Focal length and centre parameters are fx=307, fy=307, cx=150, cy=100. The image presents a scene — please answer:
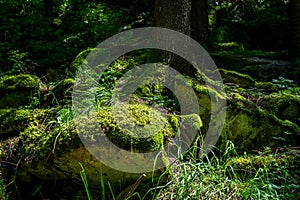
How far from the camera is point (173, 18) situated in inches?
164

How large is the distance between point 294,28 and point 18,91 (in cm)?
498

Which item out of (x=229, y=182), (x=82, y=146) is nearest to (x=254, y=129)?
(x=229, y=182)

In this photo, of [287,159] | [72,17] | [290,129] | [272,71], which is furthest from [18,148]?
[72,17]

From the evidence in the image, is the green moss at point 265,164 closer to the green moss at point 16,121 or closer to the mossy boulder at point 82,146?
the mossy boulder at point 82,146

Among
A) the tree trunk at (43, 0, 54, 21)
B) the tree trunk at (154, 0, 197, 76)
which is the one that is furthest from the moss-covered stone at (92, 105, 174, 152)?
the tree trunk at (43, 0, 54, 21)

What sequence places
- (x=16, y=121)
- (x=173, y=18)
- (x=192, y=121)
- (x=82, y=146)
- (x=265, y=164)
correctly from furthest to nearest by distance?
(x=173, y=18), (x=16, y=121), (x=192, y=121), (x=265, y=164), (x=82, y=146)

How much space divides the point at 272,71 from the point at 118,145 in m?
3.81

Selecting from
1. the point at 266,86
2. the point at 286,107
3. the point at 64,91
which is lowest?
the point at 286,107

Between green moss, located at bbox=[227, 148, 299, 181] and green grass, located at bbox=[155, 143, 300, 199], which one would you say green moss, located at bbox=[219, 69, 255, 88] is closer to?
green moss, located at bbox=[227, 148, 299, 181]

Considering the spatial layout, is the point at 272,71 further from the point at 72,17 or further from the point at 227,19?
the point at 72,17

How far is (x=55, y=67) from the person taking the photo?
5539 mm

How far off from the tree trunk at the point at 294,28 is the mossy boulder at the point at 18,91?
184 inches

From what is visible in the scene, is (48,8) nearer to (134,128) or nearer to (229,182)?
(134,128)

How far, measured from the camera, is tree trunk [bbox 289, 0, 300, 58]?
576 centimetres
